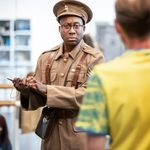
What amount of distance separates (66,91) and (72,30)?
328 millimetres

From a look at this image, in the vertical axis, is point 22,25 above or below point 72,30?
above

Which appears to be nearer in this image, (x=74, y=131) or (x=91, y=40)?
(x=74, y=131)

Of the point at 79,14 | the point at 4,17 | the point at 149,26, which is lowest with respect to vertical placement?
the point at 149,26

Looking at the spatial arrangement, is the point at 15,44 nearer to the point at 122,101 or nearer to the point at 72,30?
the point at 72,30

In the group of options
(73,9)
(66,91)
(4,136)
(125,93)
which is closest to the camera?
(125,93)

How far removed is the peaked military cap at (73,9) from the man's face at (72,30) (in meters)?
0.03

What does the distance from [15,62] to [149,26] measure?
9.92 feet

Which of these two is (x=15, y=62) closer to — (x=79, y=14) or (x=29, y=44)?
(x=29, y=44)

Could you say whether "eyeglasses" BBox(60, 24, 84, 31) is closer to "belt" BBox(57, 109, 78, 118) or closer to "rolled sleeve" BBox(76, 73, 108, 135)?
"belt" BBox(57, 109, 78, 118)

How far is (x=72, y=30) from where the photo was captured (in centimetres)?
196

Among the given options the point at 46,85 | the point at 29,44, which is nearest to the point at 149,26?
the point at 46,85

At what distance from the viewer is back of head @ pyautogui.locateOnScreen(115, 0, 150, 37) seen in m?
0.99

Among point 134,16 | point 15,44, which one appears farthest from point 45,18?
point 134,16

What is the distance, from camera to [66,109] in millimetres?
1933
